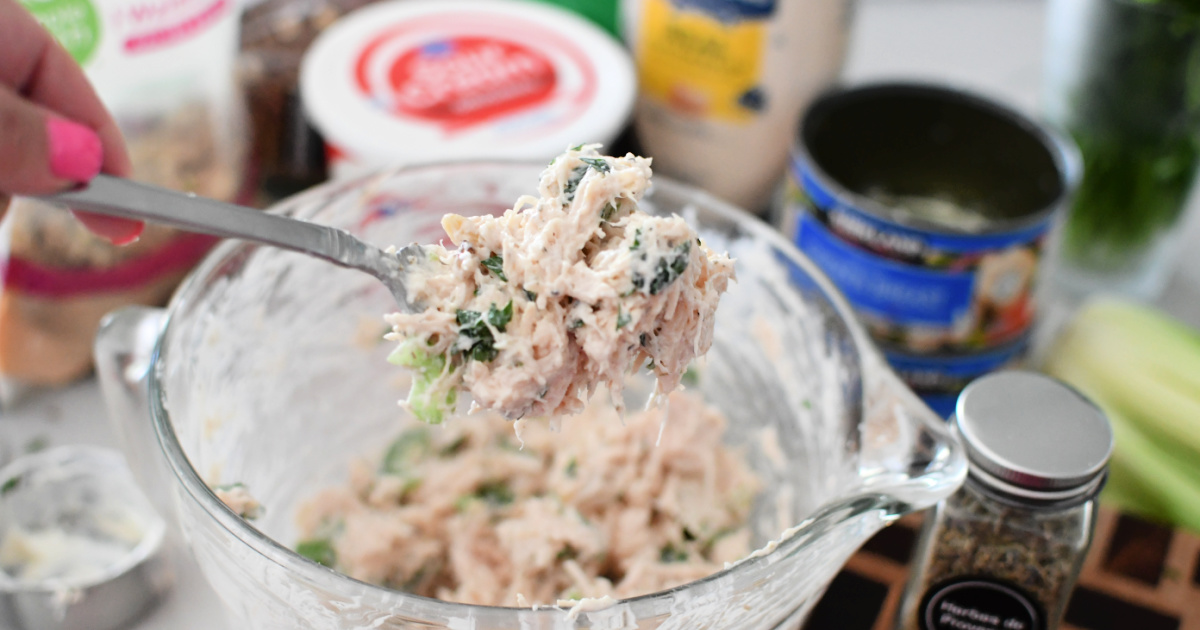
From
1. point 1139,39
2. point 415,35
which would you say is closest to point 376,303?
point 415,35

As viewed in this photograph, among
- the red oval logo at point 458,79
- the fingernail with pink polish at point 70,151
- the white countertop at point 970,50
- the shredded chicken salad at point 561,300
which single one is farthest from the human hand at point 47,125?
the white countertop at point 970,50

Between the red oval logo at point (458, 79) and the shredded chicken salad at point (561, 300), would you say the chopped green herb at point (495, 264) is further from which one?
the red oval logo at point (458, 79)

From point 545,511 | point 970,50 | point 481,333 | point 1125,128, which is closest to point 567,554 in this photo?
point 545,511

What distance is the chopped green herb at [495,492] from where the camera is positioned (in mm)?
979

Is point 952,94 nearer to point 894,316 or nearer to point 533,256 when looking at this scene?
point 894,316

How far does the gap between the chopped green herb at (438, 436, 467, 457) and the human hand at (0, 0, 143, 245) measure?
1.15 ft

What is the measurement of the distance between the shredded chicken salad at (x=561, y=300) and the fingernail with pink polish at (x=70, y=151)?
23cm

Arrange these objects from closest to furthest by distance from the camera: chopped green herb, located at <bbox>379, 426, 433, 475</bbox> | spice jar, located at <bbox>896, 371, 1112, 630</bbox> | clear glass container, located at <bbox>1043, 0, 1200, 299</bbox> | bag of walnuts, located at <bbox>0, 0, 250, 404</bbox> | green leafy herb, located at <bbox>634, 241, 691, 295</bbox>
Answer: green leafy herb, located at <bbox>634, 241, 691, 295</bbox>
spice jar, located at <bbox>896, 371, 1112, 630</bbox>
chopped green herb, located at <bbox>379, 426, 433, 475</bbox>
bag of walnuts, located at <bbox>0, 0, 250, 404</bbox>
clear glass container, located at <bbox>1043, 0, 1200, 299</bbox>

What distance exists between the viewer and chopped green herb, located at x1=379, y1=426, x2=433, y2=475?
3.38 feet

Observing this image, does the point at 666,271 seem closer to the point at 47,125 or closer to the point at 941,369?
the point at 47,125

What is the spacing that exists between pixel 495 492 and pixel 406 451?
0.12 meters

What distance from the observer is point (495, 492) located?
986mm

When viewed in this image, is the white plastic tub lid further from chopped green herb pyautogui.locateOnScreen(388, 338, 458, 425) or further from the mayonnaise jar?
chopped green herb pyautogui.locateOnScreen(388, 338, 458, 425)

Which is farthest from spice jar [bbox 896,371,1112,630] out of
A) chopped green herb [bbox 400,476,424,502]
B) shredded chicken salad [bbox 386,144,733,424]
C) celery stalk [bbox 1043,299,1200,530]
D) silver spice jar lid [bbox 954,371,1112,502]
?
chopped green herb [bbox 400,476,424,502]
